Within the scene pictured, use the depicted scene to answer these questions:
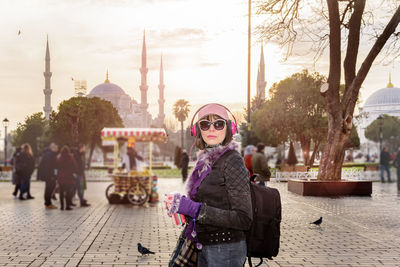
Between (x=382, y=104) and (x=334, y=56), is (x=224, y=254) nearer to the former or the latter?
(x=334, y=56)

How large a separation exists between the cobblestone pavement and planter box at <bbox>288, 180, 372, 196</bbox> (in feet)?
10.3

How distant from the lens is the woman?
9.48ft

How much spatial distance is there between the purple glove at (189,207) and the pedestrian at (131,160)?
1400cm

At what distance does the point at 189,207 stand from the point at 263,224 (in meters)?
0.47

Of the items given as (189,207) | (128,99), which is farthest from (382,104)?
(189,207)

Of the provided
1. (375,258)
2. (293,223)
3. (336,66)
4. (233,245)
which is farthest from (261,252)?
(336,66)

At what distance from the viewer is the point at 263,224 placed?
3094mm

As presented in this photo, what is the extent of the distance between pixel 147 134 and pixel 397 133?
310ft

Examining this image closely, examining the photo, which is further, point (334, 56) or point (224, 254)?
point (334, 56)

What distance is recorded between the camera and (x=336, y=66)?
19859 mm

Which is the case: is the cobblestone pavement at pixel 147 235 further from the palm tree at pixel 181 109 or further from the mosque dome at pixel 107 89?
the mosque dome at pixel 107 89

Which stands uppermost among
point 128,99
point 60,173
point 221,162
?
point 128,99

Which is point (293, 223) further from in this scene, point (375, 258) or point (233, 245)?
point (233, 245)

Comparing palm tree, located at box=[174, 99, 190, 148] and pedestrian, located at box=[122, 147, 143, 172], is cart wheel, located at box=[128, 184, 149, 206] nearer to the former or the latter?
pedestrian, located at box=[122, 147, 143, 172]
